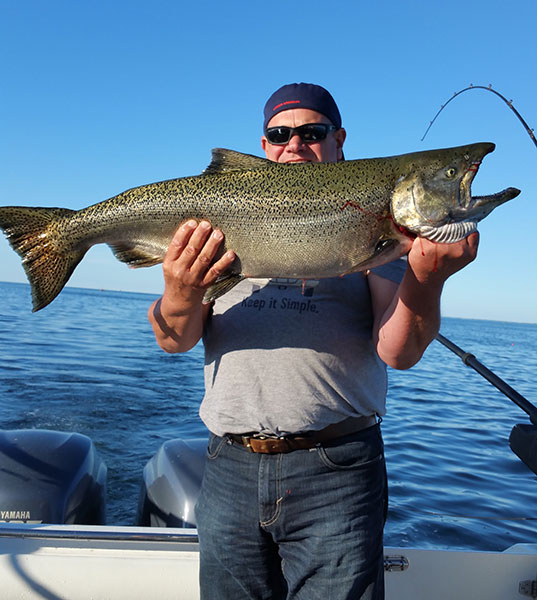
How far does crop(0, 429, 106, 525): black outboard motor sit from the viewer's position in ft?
13.0

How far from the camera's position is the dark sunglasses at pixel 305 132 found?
118 inches

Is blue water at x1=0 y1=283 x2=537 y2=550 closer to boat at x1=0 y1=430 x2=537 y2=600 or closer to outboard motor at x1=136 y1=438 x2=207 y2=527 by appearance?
boat at x1=0 y1=430 x2=537 y2=600

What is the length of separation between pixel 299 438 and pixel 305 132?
1741 millimetres

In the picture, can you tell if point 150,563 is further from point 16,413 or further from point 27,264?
point 16,413

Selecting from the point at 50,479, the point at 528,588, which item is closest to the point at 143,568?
the point at 50,479

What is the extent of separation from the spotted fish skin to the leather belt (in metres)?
0.71

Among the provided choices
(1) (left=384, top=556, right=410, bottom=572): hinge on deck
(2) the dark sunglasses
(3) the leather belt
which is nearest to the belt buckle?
(3) the leather belt

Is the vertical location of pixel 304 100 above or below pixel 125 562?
above

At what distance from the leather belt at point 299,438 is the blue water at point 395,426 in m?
1.75

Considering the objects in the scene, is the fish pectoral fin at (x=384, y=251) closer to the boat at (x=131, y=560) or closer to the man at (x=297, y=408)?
the man at (x=297, y=408)

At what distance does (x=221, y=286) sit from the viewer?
2566 millimetres

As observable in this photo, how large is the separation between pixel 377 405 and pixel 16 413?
923 cm

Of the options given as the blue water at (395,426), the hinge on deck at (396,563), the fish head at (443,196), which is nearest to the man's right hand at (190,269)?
the fish head at (443,196)

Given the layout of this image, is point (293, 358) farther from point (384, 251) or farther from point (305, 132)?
point (305, 132)
